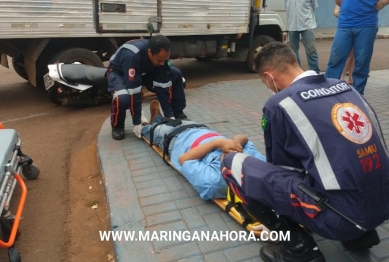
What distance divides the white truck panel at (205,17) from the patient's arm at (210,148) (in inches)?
171

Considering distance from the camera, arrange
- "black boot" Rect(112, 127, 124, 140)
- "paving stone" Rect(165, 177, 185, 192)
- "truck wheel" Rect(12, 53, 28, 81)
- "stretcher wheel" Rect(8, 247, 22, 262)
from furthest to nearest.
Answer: "truck wheel" Rect(12, 53, 28, 81) < "black boot" Rect(112, 127, 124, 140) < "paving stone" Rect(165, 177, 185, 192) < "stretcher wheel" Rect(8, 247, 22, 262)

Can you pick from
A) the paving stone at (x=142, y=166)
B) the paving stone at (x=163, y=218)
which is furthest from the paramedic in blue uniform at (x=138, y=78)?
the paving stone at (x=163, y=218)

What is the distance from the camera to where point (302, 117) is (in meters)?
1.77

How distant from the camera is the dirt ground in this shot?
8.88 feet

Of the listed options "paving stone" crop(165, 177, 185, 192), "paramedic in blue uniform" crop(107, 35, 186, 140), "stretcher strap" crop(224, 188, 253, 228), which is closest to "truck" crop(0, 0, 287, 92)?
"paramedic in blue uniform" crop(107, 35, 186, 140)

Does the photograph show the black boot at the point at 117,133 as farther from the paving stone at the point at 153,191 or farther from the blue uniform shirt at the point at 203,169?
the paving stone at the point at 153,191

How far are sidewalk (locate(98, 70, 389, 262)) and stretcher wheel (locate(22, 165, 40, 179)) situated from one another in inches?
24.4

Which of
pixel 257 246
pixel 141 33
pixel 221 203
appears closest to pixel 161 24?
pixel 141 33

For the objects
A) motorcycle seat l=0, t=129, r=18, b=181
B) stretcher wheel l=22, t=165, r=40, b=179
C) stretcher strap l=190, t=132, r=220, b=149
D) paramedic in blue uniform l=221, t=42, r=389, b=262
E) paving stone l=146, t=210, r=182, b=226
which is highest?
paramedic in blue uniform l=221, t=42, r=389, b=262

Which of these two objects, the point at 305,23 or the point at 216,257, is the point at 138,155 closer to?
the point at 216,257

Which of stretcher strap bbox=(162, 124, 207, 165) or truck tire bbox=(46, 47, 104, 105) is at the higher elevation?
truck tire bbox=(46, 47, 104, 105)

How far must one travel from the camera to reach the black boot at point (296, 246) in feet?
6.57

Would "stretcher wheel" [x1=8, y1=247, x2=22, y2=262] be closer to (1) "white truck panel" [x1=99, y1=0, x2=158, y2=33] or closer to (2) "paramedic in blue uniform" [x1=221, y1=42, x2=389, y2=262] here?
(2) "paramedic in blue uniform" [x1=221, y1=42, x2=389, y2=262]

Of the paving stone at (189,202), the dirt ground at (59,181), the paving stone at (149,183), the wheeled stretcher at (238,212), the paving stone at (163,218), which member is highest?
the wheeled stretcher at (238,212)
